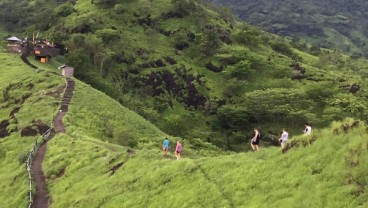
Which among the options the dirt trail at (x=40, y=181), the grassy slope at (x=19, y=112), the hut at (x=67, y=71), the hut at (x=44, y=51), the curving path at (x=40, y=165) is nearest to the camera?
the dirt trail at (x=40, y=181)

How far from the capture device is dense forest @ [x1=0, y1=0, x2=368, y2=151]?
88062 millimetres

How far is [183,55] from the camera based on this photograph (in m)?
112

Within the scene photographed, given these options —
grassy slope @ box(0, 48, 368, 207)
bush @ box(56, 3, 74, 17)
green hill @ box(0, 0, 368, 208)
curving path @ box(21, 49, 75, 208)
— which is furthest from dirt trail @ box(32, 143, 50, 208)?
bush @ box(56, 3, 74, 17)

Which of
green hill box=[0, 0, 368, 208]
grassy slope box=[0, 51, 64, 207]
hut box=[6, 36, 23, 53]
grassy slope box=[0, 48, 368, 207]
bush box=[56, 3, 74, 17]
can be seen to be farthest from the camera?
bush box=[56, 3, 74, 17]

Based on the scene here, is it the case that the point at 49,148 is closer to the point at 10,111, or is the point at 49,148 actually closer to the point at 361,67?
the point at 10,111

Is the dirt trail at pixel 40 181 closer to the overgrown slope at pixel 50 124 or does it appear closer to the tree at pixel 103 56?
the overgrown slope at pixel 50 124

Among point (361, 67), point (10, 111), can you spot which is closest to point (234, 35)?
point (361, 67)

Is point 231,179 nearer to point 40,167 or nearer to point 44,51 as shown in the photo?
point 40,167

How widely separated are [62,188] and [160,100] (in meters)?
61.7

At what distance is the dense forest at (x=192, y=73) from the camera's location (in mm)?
88062

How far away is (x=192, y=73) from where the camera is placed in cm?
10531

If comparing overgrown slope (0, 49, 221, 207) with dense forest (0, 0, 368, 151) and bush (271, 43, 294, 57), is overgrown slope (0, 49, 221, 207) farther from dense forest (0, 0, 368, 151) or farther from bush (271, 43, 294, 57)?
bush (271, 43, 294, 57)

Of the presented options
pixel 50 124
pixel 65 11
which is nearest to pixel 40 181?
pixel 50 124

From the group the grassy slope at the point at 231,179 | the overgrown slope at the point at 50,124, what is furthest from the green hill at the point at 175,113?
the overgrown slope at the point at 50,124
